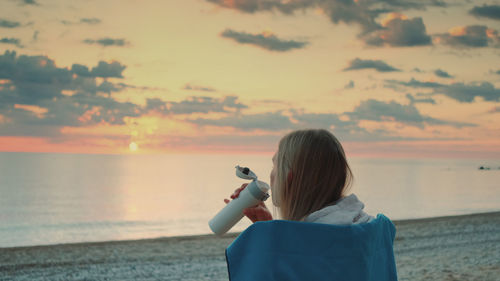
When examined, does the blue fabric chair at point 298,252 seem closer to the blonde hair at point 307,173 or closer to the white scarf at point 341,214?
the white scarf at point 341,214

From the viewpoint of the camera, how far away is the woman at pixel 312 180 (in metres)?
1.73

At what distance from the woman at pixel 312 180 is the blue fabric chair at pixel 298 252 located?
9 cm

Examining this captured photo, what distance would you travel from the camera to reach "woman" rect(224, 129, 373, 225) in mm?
1727

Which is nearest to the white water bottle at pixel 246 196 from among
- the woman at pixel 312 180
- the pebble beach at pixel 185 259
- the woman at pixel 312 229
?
the woman at pixel 312 229

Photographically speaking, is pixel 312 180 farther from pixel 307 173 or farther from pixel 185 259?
pixel 185 259

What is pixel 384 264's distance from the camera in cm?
193

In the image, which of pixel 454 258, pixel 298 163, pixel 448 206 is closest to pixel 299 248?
pixel 298 163

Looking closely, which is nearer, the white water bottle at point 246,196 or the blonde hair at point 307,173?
the blonde hair at point 307,173

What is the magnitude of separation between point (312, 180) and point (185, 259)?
36.8 feet

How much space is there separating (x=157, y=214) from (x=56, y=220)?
23.2ft

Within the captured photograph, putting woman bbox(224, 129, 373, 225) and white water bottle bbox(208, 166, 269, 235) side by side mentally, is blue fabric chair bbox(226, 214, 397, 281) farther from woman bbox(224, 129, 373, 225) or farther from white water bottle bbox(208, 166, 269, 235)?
white water bottle bbox(208, 166, 269, 235)

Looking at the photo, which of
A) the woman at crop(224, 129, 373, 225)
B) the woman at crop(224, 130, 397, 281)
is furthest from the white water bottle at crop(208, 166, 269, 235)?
the woman at crop(224, 129, 373, 225)

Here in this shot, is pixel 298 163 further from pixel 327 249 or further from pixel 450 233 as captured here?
pixel 450 233

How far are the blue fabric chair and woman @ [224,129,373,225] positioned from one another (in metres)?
0.09
